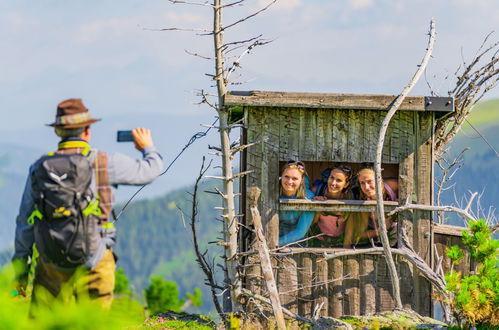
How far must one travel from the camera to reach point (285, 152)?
10.8m

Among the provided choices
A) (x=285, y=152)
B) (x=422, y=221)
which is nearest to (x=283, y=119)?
(x=285, y=152)

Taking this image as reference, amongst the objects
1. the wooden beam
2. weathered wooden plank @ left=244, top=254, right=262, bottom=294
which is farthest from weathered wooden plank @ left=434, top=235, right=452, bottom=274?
weathered wooden plank @ left=244, top=254, right=262, bottom=294

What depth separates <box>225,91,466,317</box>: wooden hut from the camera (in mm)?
10742

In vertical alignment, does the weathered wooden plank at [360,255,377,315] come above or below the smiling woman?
below

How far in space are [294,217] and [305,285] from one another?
0.85m

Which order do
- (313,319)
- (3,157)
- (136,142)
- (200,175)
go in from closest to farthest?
1. (3,157)
2. (136,142)
3. (313,319)
4. (200,175)

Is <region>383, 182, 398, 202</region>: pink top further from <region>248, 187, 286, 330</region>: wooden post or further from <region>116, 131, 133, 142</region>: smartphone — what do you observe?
<region>116, 131, 133, 142</region>: smartphone

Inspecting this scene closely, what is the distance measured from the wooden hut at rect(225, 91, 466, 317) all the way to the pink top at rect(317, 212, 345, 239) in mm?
228

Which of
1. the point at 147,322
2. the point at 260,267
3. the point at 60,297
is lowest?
the point at 147,322

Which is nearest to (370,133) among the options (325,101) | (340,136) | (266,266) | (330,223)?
(340,136)

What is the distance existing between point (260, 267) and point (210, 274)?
89 centimetres

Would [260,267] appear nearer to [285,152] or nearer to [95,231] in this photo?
[285,152]

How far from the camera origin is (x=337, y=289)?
1098 cm

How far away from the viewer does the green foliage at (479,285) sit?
9.53 m
